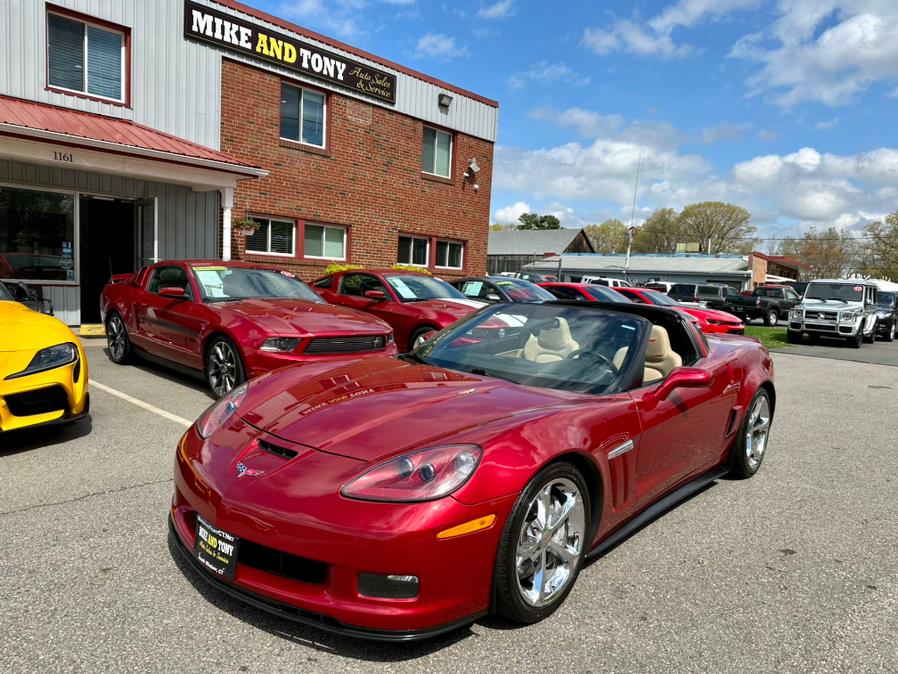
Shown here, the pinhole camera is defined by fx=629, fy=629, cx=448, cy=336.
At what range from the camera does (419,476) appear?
2.31 m

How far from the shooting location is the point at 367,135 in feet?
53.4

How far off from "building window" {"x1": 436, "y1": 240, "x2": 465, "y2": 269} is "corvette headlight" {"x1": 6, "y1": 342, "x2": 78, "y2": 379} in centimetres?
1472

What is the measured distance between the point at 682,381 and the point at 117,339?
7.33m

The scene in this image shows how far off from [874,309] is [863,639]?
67.9ft

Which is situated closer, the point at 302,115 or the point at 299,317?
the point at 299,317

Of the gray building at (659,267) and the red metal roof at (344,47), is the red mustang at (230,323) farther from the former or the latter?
the gray building at (659,267)

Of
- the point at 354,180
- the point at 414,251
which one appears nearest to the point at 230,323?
the point at 354,180

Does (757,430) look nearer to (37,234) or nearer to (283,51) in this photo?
(37,234)

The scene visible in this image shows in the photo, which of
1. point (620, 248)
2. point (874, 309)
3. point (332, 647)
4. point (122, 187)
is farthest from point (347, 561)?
point (620, 248)

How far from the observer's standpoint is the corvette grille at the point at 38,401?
4.28m

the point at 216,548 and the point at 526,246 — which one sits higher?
the point at 526,246

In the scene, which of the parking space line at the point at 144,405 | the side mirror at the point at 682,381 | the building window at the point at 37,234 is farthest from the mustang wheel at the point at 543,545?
the building window at the point at 37,234

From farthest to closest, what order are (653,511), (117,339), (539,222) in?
(539,222), (117,339), (653,511)

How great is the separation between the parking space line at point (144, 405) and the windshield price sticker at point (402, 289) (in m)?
4.13
